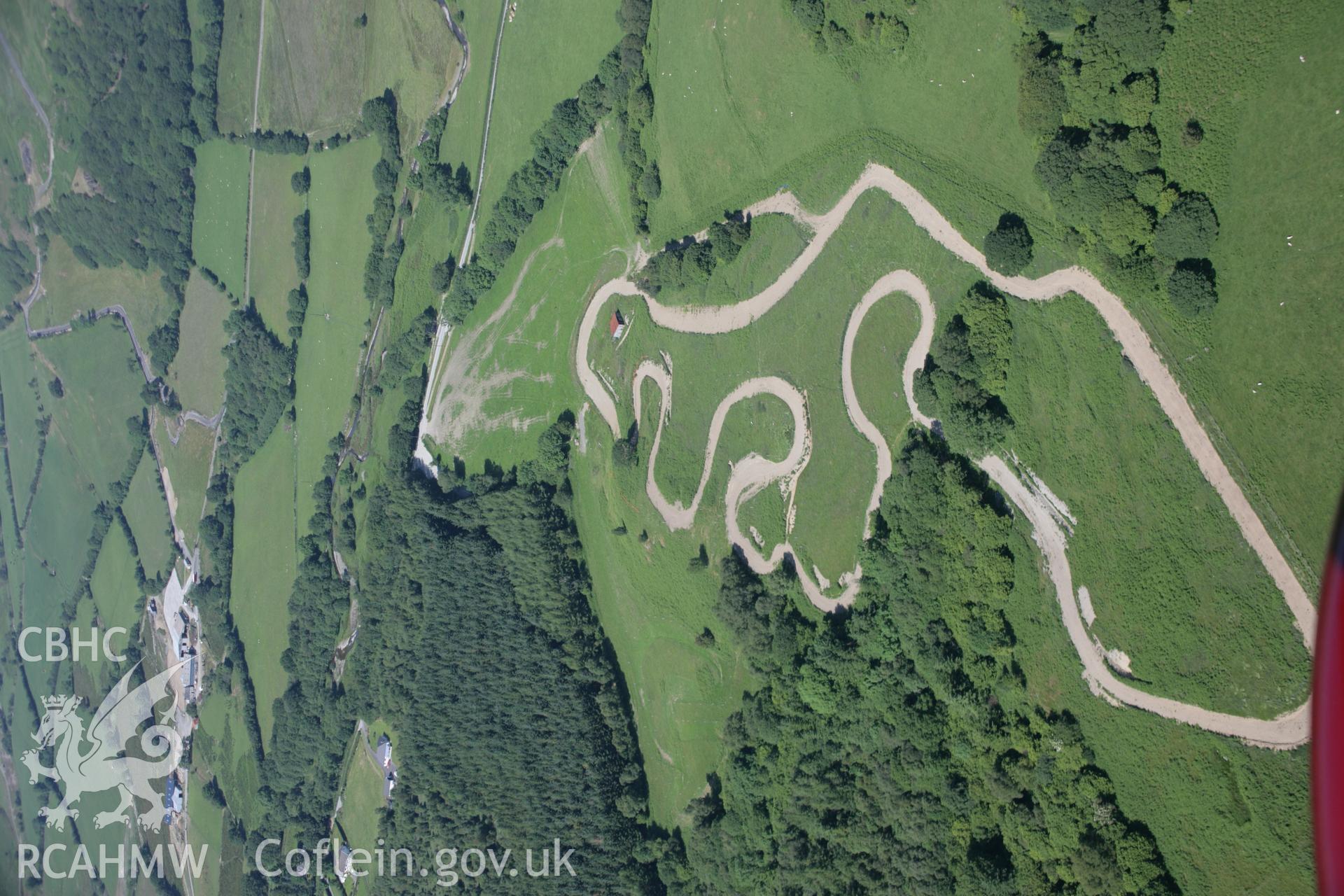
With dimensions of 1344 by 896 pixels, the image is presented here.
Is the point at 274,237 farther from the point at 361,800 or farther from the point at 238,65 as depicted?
the point at 361,800

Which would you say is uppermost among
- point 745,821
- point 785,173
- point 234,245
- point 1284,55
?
point 234,245

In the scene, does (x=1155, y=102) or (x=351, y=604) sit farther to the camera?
(x=351, y=604)

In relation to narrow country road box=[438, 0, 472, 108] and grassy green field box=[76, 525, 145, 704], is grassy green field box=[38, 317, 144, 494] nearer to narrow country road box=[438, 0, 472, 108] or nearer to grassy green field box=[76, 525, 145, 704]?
grassy green field box=[76, 525, 145, 704]

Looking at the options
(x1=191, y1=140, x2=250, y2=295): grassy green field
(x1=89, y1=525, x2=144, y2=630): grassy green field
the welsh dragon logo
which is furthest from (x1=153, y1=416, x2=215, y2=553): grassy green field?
(x1=191, y1=140, x2=250, y2=295): grassy green field

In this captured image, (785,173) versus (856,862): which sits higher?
(785,173)

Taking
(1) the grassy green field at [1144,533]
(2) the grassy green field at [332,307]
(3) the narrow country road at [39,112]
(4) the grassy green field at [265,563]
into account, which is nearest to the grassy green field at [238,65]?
(2) the grassy green field at [332,307]

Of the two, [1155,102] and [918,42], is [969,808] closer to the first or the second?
[1155,102]

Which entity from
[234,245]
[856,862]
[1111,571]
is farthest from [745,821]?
[234,245]

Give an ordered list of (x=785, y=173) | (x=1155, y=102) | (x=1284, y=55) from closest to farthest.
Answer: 1. (x=1284, y=55)
2. (x=1155, y=102)
3. (x=785, y=173)
